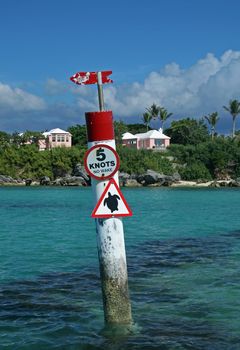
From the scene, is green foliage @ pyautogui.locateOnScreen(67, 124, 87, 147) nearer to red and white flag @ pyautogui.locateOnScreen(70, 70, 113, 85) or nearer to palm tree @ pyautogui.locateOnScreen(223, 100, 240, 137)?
palm tree @ pyautogui.locateOnScreen(223, 100, 240, 137)

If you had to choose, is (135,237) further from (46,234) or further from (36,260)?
(36,260)

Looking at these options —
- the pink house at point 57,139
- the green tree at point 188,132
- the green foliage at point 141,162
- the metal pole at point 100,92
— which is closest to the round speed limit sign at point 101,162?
the metal pole at point 100,92

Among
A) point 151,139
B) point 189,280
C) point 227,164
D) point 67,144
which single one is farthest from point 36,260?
point 67,144

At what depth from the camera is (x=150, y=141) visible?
5202 inches

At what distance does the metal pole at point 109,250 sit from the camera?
316 inches

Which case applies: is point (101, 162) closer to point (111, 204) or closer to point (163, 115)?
point (111, 204)

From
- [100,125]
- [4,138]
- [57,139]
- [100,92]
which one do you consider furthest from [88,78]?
[4,138]

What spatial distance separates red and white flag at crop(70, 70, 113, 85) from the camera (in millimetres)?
8242

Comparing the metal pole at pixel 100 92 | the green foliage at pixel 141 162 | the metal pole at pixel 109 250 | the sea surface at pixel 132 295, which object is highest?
the green foliage at pixel 141 162

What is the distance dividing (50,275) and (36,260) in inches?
113

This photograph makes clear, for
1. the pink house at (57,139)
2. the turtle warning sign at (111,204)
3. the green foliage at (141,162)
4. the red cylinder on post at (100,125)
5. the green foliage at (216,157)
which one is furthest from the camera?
the pink house at (57,139)

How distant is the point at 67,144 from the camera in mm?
141750

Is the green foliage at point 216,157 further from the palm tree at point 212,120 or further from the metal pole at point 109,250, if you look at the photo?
the metal pole at point 109,250

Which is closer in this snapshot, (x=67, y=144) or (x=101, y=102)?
(x=101, y=102)
